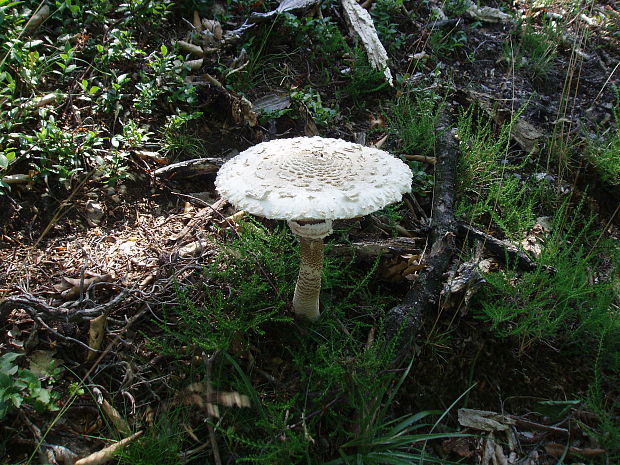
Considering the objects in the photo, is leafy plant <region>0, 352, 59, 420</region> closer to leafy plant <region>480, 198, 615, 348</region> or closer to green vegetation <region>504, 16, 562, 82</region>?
leafy plant <region>480, 198, 615, 348</region>

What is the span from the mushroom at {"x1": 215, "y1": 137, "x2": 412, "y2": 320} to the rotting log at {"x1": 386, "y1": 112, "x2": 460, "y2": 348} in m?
0.53

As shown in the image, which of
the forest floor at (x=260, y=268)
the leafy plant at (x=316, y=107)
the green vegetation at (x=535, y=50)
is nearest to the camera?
the forest floor at (x=260, y=268)

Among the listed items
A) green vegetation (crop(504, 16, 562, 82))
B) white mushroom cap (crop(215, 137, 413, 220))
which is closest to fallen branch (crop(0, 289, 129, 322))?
white mushroom cap (crop(215, 137, 413, 220))

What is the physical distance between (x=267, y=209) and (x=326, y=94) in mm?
2500

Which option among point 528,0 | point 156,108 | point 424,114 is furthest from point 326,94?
point 528,0

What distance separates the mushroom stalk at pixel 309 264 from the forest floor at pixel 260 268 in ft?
0.32

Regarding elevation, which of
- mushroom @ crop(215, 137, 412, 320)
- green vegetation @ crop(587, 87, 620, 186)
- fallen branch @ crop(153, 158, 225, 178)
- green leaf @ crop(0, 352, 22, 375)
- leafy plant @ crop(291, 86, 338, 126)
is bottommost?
green vegetation @ crop(587, 87, 620, 186)

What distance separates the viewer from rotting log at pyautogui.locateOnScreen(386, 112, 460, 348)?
2.24 meters

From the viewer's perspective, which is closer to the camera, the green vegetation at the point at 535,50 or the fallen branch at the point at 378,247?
the fallen branch at the point at 378,247

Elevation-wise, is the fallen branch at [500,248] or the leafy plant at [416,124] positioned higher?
the leafy plant at [416,124]

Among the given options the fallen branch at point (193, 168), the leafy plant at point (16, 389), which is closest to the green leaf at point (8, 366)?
the leafy plant at point (16, 389)

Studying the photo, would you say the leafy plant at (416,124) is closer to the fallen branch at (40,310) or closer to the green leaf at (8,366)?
the fallen branch at (40,310)

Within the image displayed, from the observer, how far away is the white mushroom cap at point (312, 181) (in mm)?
1621

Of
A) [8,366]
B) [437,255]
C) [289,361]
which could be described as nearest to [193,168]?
[289,361]
